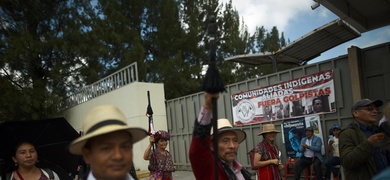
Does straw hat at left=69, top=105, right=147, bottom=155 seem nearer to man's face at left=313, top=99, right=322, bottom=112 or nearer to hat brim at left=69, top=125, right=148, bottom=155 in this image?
hat brim at left=69, top=125, right=148, bottom=155

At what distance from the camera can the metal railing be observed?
45.3 ft

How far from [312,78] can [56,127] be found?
670 cm

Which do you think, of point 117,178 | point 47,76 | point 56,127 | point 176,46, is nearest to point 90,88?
point 47,76

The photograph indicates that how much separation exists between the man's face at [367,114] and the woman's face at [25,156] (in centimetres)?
338

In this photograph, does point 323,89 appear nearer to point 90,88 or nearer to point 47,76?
point 90,88

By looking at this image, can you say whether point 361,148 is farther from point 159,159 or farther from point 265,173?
point 159,159

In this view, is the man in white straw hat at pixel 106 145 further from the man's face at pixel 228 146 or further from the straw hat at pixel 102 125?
the man's face at pixel 228 146

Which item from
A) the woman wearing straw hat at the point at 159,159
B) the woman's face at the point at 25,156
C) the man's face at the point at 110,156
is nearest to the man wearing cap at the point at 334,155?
the woman wearing straw hat at the point at 159,159

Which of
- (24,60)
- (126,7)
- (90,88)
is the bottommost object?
(90,88)

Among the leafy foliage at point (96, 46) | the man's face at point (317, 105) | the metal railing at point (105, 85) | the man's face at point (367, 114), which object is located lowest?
the man's face at point (367, 114)

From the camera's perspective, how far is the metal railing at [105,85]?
13.8 m

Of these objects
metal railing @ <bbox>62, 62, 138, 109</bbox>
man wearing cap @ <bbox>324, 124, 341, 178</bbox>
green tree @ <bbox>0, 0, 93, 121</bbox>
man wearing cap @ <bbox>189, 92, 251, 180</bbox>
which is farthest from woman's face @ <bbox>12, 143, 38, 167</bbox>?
green tree @ <bbox>0, 0, 93, 121</bbox>

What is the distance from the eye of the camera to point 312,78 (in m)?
8.50

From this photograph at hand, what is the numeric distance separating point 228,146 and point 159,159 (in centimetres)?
306
